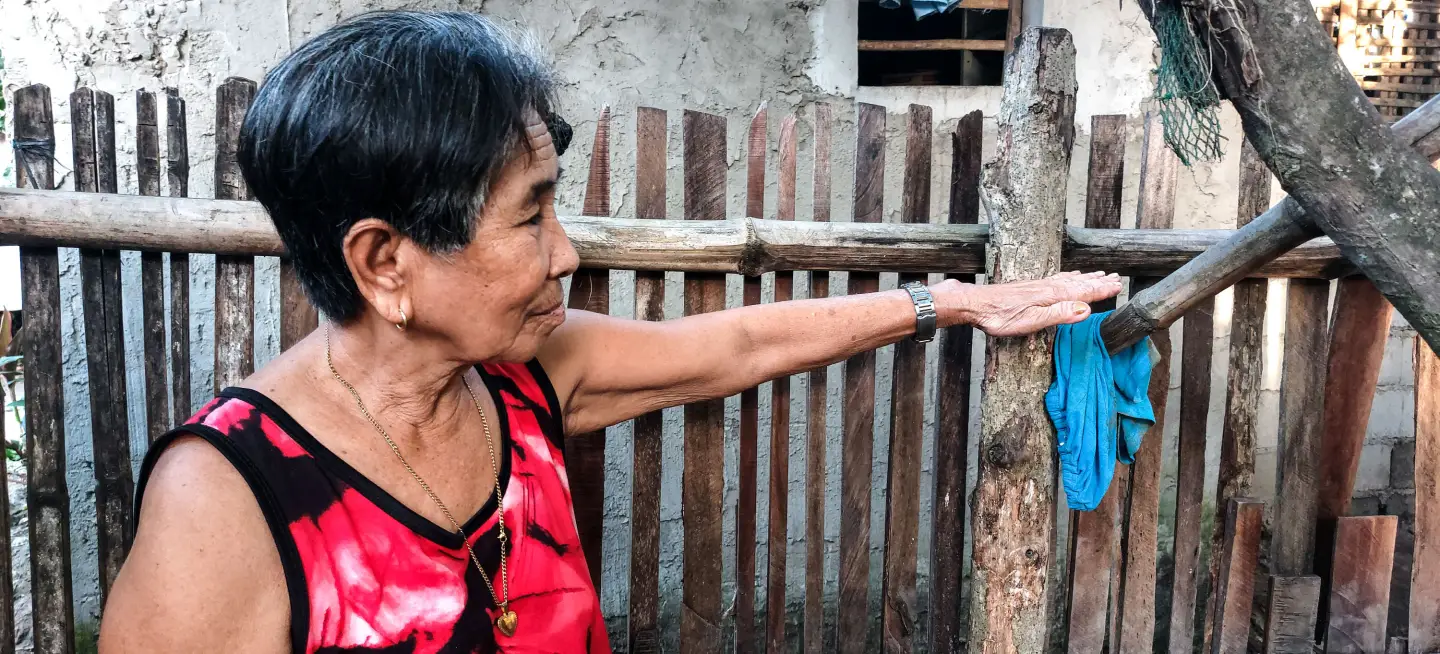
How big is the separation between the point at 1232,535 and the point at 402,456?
7.56 feet

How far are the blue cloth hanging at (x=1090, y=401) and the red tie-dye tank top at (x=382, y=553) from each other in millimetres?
1046

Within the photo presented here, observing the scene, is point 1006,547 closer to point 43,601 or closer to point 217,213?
point 217,213

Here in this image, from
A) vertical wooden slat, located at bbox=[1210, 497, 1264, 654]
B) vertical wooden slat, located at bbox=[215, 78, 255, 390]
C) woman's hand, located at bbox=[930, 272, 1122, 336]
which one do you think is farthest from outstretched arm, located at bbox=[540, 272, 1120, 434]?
vertical wooden slat, located at bbox=[1210, 497, 1264, 654]

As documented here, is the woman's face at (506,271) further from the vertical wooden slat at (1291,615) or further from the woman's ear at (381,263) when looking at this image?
the vertical wooden slat at (1291,615)

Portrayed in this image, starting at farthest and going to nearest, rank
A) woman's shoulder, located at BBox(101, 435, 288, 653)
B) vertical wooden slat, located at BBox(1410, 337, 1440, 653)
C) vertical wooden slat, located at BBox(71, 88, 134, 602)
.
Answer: vertical wooden slat, located at BBox(1410, 337, 1440, 653), vertical wooden slat, located at BBox(71, 88, 134, 602), woman's shoulder, located at BBox(101, 435, 288, 653)

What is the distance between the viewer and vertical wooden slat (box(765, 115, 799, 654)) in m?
2.37

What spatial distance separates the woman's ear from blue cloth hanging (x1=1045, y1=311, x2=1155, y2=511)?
1.32 meters

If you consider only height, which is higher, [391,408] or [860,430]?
[391,408]

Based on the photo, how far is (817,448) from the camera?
257 cm

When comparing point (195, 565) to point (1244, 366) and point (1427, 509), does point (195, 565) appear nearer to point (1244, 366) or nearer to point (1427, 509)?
point (1244, 366)

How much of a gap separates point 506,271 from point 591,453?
107cm

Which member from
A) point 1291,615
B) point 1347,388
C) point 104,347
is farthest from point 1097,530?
point 104,347

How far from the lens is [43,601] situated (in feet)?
7.82

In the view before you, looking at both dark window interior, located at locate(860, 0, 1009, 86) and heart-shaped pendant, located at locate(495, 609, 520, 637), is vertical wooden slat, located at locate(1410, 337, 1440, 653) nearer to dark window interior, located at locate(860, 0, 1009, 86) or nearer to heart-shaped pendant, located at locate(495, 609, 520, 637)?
dark window interior, located at locate(860, 0, 1009, 86)
